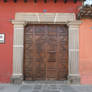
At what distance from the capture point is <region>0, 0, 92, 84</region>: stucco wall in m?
5.12

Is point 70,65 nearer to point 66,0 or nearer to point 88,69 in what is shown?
point 88,69

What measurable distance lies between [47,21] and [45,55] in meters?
1.49

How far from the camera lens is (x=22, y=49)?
514 cm

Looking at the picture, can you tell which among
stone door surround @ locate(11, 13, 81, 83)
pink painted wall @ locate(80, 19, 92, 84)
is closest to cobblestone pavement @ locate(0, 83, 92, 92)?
stone door surround @ locate(11, 13, 81, 83)

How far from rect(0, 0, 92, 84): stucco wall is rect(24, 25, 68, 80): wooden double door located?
2.25 feet

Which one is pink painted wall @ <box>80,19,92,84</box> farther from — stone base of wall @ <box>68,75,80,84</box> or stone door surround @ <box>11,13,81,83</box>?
stone base of wall @ <box>68,75,80,84</box>

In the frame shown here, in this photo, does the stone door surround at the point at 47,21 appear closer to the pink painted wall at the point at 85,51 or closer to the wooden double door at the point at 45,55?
the pink painted wall at the point at 85,51

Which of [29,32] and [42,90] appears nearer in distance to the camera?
[42,90]

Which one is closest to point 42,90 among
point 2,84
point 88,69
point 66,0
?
point 2,84

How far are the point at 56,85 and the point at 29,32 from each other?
2.57 metres

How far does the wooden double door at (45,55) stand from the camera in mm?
5363

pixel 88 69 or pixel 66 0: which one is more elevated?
pixel 66 0

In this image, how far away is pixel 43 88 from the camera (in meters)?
4.61

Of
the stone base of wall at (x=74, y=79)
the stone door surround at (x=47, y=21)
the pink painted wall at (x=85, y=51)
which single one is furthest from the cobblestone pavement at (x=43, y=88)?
the pink painted wall at (x=85, y=51)
